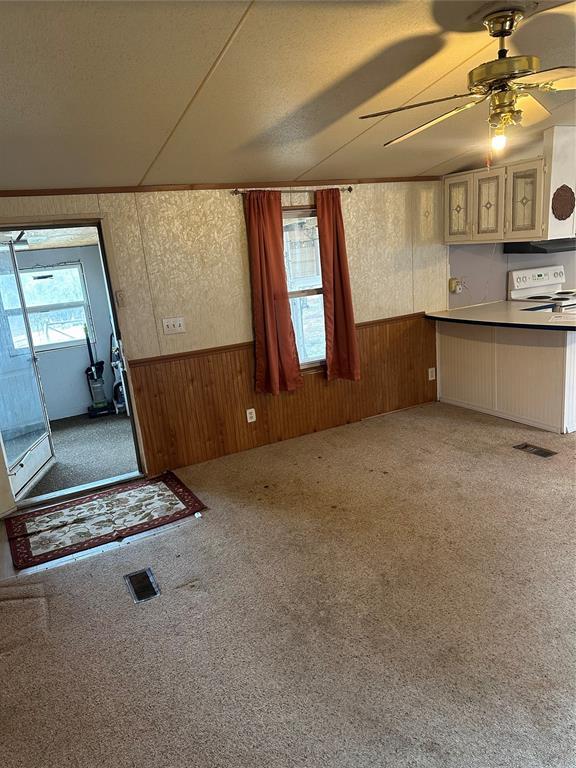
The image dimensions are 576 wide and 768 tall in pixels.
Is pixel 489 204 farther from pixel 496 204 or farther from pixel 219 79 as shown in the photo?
pixel 219 79

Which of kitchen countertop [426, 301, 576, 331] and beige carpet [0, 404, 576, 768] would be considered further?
kitchen countertop [426, 301, 576, 331]

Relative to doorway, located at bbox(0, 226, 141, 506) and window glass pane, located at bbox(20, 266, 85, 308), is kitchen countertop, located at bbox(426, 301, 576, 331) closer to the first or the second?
doorway, located at bbox(0, 226, 141, 506)

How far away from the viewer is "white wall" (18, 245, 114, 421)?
6.05m

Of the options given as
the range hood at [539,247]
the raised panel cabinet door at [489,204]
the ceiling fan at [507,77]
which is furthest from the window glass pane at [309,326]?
the ceiling fan at [507,77]

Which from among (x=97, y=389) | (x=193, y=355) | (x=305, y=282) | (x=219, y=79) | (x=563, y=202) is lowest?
(x=97, y=389)

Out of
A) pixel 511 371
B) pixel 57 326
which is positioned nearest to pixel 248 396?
pixel 511 371

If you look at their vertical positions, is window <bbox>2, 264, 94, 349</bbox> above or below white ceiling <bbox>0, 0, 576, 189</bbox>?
below

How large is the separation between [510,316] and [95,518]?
12.1 feet

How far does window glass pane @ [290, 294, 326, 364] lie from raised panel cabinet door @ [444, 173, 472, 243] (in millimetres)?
1496

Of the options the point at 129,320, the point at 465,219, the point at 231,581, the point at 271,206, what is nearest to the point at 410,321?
the point at 465,219

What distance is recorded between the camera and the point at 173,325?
3.97m

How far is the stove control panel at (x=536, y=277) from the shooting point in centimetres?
538

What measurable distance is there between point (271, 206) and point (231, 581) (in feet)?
9.22

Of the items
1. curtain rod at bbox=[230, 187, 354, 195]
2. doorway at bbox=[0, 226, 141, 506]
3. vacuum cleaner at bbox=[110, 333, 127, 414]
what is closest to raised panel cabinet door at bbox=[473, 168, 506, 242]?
curtain rod at bbox=[230, 187, 354, 195]
